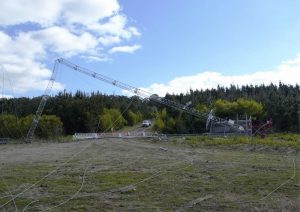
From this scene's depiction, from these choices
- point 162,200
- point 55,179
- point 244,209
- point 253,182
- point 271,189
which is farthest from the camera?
point 55,179

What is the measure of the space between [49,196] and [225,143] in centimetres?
2579

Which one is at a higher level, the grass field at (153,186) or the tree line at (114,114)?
the tree line at (114,114)

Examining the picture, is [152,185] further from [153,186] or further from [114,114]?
[114,114]

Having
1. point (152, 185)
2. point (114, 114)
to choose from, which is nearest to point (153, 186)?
point (152, 185)

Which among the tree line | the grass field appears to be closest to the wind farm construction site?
the grass field

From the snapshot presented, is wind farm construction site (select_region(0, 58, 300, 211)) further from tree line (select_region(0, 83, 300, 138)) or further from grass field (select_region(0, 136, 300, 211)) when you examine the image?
tree line (select_region(0, 83, 300, 138))

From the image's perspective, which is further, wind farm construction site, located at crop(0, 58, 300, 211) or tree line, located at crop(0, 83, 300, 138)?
tree line, located at crop(0, 83, 300, 138)

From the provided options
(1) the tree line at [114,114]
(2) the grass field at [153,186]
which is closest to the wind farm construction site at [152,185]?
(2) the grass field at [153,186]

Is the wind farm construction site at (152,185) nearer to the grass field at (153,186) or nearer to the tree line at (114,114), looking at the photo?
the grass field at (153,186)

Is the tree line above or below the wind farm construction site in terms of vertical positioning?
above

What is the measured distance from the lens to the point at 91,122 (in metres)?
97.4

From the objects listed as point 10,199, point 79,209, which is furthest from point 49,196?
point 79,209

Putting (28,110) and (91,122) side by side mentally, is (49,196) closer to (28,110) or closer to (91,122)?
(91,122)

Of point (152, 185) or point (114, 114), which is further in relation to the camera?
point (114, 114)
